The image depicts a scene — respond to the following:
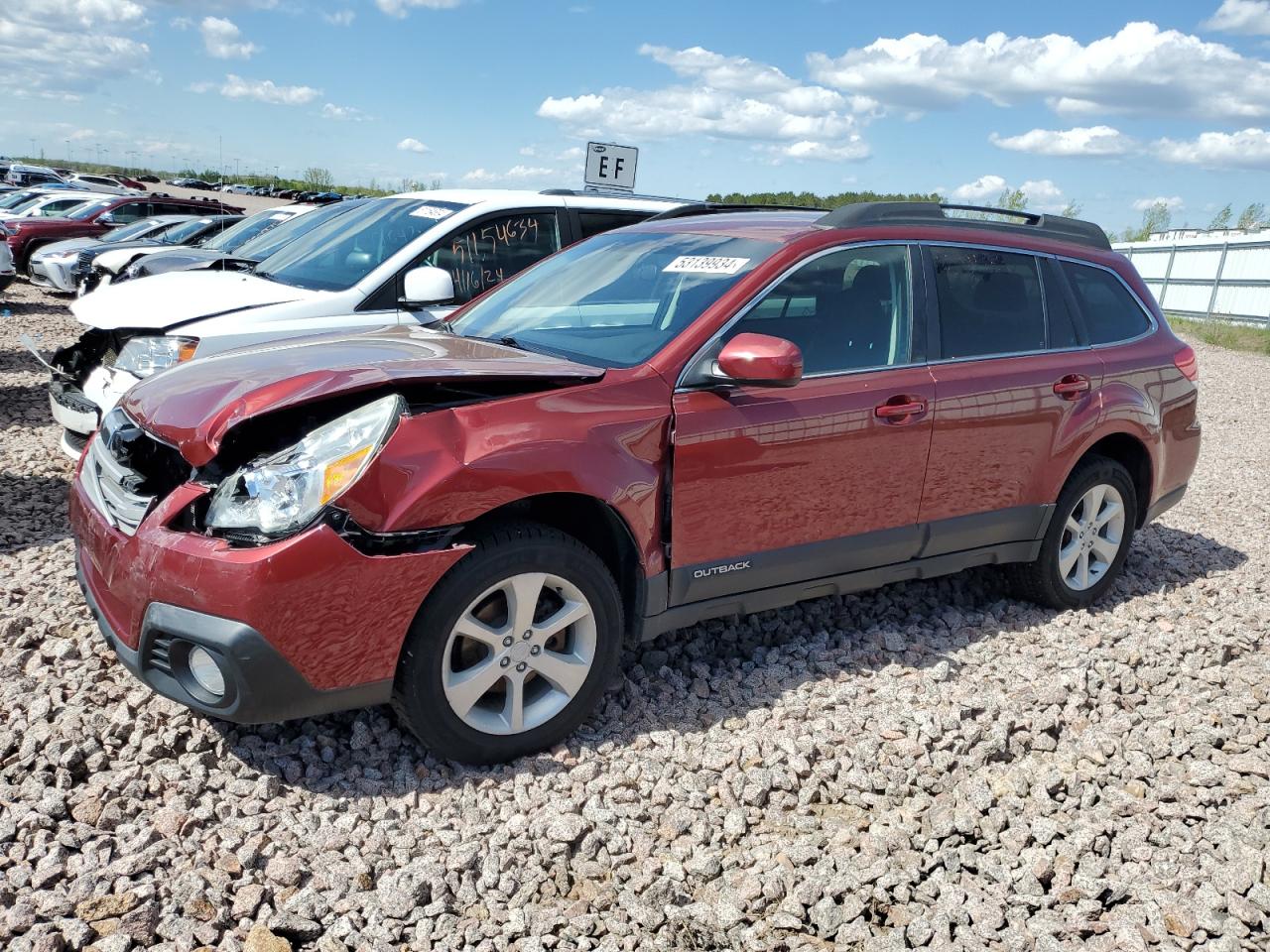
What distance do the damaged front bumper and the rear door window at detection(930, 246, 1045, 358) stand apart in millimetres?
2467

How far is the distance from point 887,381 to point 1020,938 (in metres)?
2.10

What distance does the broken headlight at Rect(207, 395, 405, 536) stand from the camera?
2975 millimetres

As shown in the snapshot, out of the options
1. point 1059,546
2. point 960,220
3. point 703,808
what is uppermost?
point 960,220

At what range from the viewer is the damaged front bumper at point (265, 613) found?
2.90m

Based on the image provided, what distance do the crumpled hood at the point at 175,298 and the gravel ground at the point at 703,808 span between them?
5.64ft

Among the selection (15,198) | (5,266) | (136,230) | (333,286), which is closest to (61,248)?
(136,230)

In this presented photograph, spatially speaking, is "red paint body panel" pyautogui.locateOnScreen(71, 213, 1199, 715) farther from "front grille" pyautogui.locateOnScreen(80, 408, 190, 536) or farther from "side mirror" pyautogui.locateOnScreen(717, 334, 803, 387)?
"side mirror" pyautogui.locateOnScreen(717, 334, 803, 387)

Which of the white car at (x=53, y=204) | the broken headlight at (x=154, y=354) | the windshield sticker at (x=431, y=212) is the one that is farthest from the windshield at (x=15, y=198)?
the broken headlight at (x=154, y=354)

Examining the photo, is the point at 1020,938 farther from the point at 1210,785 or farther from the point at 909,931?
the point at 1210,785

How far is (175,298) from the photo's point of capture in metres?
6.08

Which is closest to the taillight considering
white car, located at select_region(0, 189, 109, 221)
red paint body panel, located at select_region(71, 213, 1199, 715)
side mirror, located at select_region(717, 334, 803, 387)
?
red paint body panel, located at select_region(71, 213, 1199, 715)

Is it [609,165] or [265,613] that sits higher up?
[609,165]

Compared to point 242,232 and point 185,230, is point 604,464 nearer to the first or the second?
point 242,232

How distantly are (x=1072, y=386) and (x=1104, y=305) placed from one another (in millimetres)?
650
